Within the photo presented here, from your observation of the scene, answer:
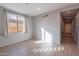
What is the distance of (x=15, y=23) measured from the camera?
716 centimetres

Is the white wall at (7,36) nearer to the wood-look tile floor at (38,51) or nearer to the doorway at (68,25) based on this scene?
the wood-look tile floor at (38,51)

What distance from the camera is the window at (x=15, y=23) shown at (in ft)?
21.1

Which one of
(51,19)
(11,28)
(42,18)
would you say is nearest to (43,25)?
(42,18)

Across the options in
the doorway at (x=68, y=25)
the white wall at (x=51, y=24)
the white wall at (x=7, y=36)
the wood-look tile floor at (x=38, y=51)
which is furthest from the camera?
the doorway at (x=68, y=25)

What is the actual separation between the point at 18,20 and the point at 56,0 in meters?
6.25

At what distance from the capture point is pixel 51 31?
7.02m

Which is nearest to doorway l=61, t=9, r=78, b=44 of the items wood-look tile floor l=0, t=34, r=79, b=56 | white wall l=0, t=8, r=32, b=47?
wood-look tile floor l=0, t=34, r=79, b=56

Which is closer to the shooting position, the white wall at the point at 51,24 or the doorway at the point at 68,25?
the white wall at the point at 51,24

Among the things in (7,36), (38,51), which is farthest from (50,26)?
(38,51)

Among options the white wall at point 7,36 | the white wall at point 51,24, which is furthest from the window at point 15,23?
the white wall at point 51,24

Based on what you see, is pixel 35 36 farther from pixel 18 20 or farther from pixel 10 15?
pixel 10 15

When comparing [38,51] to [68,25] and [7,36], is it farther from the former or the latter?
A: [68,25]

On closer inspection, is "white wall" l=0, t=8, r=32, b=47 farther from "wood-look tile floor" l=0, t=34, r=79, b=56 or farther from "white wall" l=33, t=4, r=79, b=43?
"white wall" l=33, t=4, r=79, b=43

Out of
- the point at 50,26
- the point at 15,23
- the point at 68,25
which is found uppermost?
the point at 68,25
